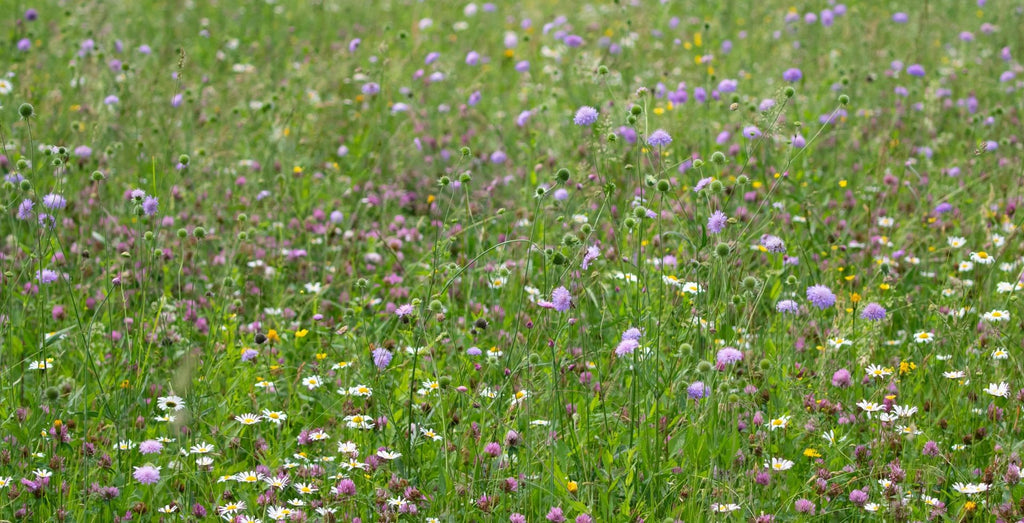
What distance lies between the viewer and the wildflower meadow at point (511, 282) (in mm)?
2447

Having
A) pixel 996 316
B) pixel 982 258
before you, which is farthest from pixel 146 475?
pixel 982 258

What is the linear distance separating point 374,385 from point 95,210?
205 centimetres

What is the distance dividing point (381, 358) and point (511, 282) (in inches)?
41.8

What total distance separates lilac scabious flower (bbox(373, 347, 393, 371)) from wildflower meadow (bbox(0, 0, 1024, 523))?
0.01 m

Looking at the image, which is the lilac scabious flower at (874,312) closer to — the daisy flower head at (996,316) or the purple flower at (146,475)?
the daisy flower head at (996,316)

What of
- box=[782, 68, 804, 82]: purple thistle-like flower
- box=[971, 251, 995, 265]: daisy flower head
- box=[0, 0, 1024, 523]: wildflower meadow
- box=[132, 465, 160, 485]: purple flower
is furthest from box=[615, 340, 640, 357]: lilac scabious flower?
box=[782, 68, 804, 82]: purple thistle-like flower

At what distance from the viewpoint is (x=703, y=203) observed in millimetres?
3742

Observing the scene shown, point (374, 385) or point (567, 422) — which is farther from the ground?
point (374, 385)

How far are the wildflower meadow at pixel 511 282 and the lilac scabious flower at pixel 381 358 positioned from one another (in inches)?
0.5

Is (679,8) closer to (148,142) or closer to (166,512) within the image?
(148,142)

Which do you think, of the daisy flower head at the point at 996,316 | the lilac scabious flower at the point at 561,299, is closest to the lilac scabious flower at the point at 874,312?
A: the daisy flower head at the point at 996,316

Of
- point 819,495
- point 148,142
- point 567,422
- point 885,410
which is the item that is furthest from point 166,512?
point 148,142

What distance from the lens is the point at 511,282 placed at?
365 cm

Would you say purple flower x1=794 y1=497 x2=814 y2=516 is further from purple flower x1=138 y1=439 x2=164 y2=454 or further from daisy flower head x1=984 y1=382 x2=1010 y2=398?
purple flower x1=138 y1=439 x2=164 y2=454
